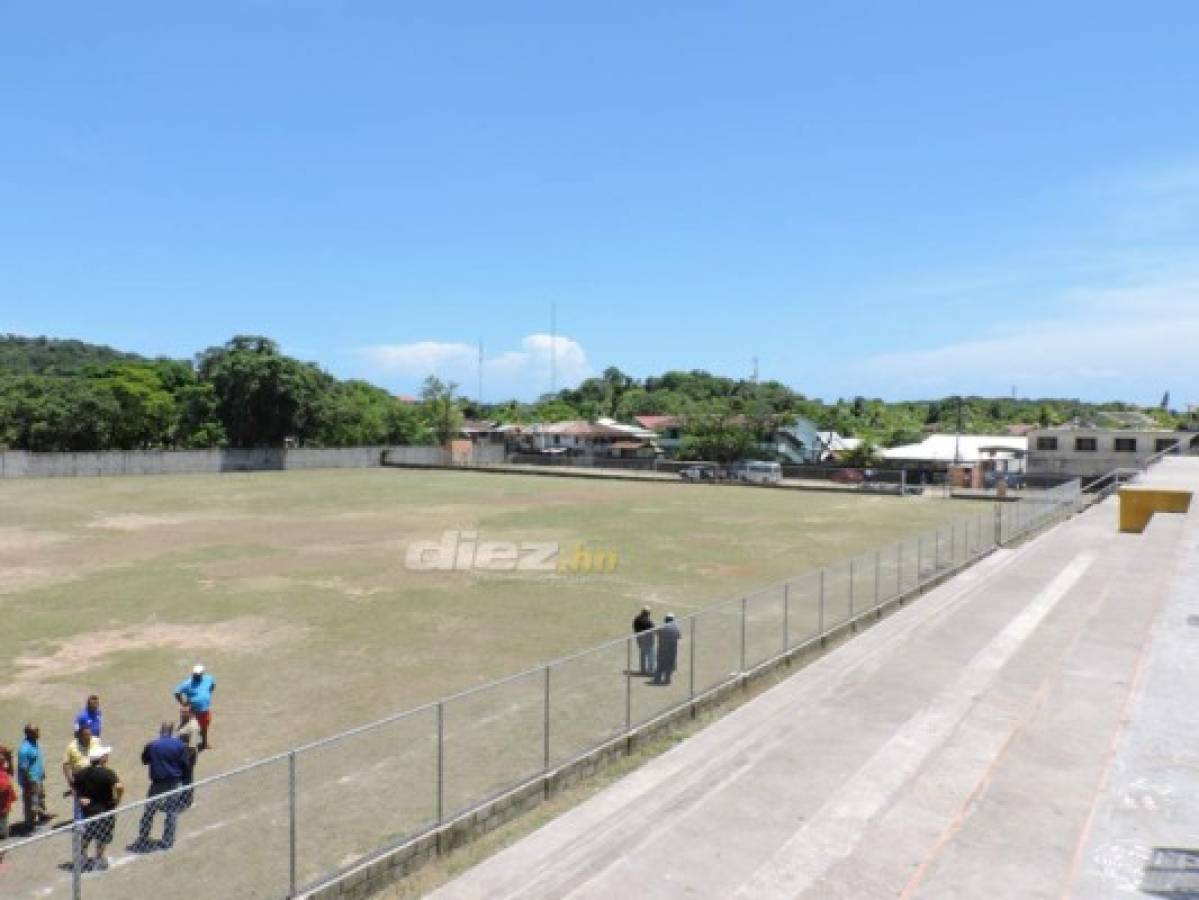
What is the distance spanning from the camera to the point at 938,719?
581 inches

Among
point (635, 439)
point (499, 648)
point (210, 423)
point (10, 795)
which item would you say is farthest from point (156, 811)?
point (635, 439)

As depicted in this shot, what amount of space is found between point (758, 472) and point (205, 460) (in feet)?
158

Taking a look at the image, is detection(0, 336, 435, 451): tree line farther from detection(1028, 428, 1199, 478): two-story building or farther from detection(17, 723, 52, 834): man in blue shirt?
detection(17, 723, 52, 834): man in blue shirt

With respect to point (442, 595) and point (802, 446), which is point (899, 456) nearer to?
point (802, 446)

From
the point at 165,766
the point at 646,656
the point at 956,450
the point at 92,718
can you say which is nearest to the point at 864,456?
the point at 956,450

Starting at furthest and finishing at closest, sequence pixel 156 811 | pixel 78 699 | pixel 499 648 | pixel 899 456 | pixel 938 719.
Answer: pixel 899 456, pixel 499 648, pixel 78 699, pixel 938 719, pixel 156 811

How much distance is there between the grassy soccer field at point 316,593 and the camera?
618 inches

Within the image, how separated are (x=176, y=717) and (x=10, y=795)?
4412 millimetres

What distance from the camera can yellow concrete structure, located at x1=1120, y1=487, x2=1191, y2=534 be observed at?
36.6 metres

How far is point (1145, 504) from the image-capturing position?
36750mm

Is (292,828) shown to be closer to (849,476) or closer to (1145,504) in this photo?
(1145,504)

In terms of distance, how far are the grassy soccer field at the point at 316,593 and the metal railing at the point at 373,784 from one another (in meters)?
0.67

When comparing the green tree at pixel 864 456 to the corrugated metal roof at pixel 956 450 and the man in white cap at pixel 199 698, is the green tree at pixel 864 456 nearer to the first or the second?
the corrugated metal roof at pixel 956 450

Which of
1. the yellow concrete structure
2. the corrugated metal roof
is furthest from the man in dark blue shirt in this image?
the corrugated metal roof
